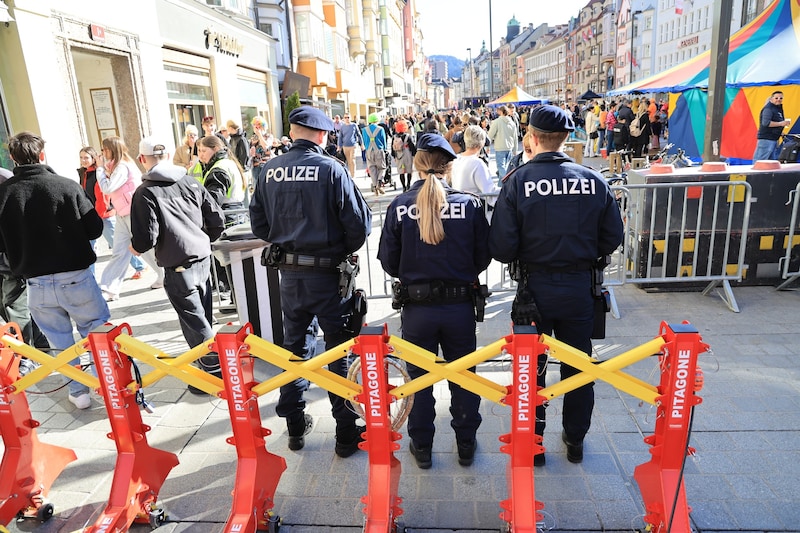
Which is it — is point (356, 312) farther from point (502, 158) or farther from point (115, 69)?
point (502, 158)

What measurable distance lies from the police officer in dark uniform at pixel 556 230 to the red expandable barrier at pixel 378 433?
3.02 feet

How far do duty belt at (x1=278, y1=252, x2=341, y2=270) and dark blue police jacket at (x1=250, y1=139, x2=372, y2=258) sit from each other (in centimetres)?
3

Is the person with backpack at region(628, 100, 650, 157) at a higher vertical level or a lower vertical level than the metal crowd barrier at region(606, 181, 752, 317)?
higher

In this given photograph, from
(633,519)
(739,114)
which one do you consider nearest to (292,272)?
(633,519)

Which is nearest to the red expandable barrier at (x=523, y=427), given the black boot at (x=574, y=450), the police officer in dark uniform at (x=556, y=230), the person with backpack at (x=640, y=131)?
the police officer in dark uniform at (x=556, y=230)

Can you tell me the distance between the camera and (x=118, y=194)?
6.55 metres

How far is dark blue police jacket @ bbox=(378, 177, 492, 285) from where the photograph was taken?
10.4 ft

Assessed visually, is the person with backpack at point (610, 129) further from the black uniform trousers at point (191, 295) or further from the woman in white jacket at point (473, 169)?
the black uniform trousers at point (191, 295)

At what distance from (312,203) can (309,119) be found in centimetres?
56

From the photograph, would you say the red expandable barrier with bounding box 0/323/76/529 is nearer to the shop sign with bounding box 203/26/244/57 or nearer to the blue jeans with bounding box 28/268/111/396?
the blue jeans with bounding box 28/268/111/396

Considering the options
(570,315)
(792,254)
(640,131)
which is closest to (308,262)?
(570,315)

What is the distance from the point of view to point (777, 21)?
12.3 meters

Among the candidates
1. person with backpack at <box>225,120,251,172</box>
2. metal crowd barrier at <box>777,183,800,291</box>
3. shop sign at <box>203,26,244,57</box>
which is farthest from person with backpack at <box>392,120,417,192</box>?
metal crowd barrier at <box>777,183,800,291</box>

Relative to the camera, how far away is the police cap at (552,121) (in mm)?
3111
